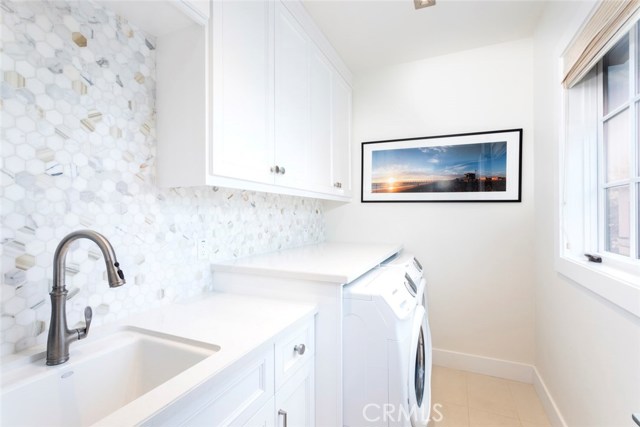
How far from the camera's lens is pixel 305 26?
185cm

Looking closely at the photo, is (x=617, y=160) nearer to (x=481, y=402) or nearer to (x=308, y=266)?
(x=308, y=266)

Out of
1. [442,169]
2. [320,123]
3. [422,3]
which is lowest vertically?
[442,169]

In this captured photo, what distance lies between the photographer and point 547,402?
181 cm

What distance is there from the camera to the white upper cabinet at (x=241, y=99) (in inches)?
45.6

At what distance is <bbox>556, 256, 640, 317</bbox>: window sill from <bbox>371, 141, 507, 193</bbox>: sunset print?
3.09 ft

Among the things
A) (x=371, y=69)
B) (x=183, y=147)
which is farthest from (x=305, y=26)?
(x=183, y=147)

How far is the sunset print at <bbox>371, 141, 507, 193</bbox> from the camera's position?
7.41 feet

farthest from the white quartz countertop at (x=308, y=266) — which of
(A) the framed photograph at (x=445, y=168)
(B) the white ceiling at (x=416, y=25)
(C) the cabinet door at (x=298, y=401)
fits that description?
(B) the white ceiling at (x=416, y=25)

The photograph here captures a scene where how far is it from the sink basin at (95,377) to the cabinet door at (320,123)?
122 cm

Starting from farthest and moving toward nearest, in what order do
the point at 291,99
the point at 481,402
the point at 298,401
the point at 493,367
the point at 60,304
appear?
the point at 493,367 → the point at 481,402 → the point at 291,99 → the point at 298,401 → the point at 60,304

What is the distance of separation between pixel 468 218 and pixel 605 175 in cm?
99

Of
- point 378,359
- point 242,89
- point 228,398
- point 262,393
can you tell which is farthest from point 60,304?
point 378,359

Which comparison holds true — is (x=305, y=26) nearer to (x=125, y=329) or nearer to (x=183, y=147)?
(x=183, y=147)

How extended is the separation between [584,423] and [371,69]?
8.62ft
